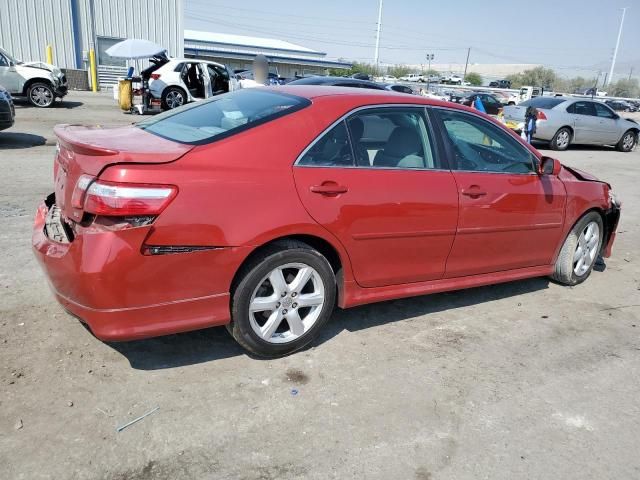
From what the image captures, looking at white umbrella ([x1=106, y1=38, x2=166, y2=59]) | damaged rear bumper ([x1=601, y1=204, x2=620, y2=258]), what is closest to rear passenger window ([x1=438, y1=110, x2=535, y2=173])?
damaged rear bumper ([x1=601, y1=204, x2=620, y2=258])

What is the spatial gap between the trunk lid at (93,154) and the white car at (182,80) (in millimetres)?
13426

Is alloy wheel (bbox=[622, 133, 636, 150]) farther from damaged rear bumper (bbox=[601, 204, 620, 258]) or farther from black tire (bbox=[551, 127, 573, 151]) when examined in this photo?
damaged rear bumper (bbox=[601, 204, 620, 258])

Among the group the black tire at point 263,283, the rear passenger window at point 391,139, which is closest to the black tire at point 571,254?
the rear passenger window at point 391,139

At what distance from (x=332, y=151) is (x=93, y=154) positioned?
138 centimetres

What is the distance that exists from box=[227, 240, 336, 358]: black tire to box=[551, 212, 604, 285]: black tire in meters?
2.54

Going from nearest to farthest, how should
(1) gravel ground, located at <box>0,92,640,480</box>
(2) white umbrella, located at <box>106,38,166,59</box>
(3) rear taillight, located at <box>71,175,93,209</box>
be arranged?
(1) gravel ground, located at <box>0,92,640,480</box>, (3) rear taillight, located at <box>71,175,93,209</box>, (2) white umbrella, located at <box>106,38,166,59</box>

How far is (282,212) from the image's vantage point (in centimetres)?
309

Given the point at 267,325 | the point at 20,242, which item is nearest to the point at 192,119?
the point at 267,325

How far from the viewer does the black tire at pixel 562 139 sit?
15459 mm

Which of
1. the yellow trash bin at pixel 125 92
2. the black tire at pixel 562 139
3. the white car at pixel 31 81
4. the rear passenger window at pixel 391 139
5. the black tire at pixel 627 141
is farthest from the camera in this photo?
the black tire at pixel 627 141

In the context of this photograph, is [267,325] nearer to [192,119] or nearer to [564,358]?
[192,119]

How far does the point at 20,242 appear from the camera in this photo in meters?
4.96

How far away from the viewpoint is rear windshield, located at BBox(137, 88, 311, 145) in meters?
3.26

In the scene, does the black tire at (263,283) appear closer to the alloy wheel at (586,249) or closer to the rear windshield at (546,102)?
the alloy wheel at (586,249)
